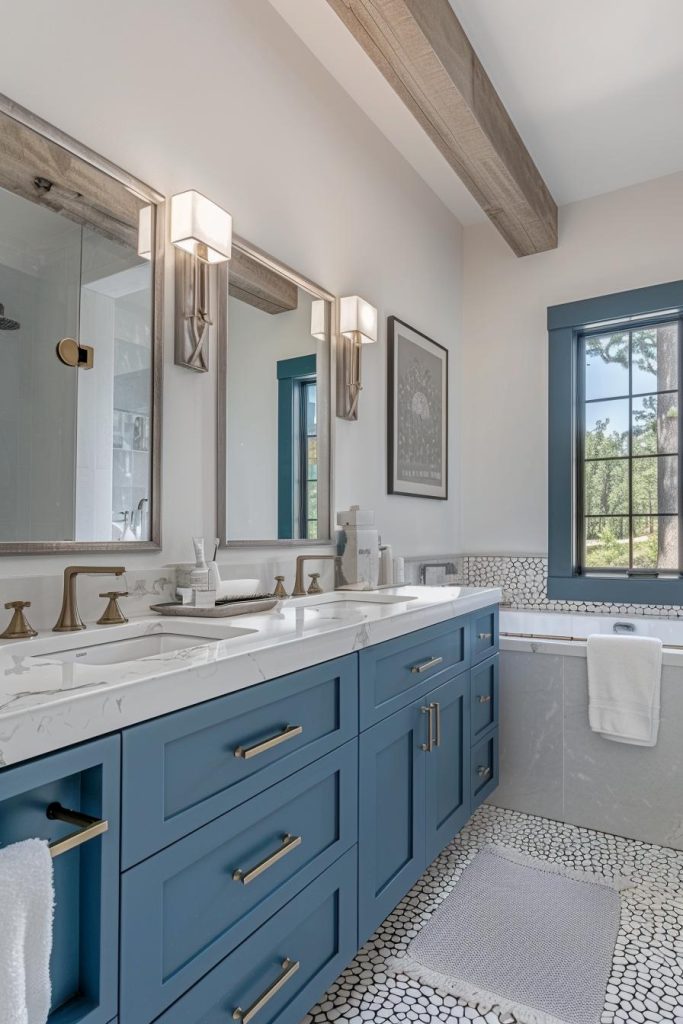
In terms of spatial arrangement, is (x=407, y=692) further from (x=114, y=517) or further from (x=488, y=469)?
(x=488, y=469)

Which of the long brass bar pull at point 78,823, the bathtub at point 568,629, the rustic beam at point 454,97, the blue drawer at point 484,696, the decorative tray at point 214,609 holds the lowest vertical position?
the blue drawer at point 484,696

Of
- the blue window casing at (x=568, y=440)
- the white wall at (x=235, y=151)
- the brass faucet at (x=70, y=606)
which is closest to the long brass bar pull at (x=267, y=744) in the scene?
the brass faucet at (x=70, y=606)

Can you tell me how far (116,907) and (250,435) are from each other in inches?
53.5

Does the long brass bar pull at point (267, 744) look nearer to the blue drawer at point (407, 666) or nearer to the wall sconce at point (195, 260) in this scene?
the blue drawer at point (407, 666)

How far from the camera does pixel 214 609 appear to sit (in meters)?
1.52

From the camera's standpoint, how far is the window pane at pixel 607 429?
3244 millimetres

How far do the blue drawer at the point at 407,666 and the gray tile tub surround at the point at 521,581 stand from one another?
1.34 m

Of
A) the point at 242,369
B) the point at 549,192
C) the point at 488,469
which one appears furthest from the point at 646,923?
the point at 549,192

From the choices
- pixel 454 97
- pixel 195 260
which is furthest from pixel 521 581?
pixel 195 260

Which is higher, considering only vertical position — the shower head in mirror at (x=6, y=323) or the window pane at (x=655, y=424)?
the window pane at (x=655, y=424)

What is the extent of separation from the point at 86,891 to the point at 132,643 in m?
0.60

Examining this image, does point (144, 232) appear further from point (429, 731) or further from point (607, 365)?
point (607, 365)

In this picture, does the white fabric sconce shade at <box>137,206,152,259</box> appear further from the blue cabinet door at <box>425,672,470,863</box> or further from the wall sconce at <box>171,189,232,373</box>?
the blue cabinet door at <box>425,672,470,863</box>

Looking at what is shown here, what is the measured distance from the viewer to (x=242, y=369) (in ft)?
6.33
